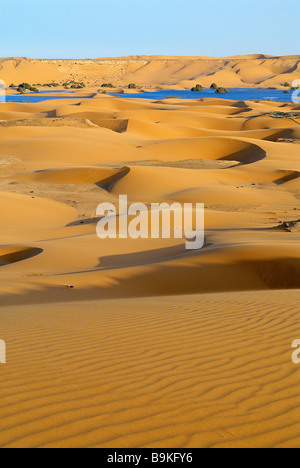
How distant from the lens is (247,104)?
169ft

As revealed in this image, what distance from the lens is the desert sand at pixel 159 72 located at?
108 metres

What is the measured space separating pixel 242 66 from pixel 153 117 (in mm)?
97592

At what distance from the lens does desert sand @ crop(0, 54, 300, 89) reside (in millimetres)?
108188

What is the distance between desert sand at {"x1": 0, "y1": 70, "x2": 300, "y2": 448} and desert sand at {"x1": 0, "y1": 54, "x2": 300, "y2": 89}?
80.2m

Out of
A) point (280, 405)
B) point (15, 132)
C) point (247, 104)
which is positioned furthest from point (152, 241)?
point (247, 104)

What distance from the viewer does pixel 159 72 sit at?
13588 centimetres

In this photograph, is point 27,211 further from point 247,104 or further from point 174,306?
point 247,104
